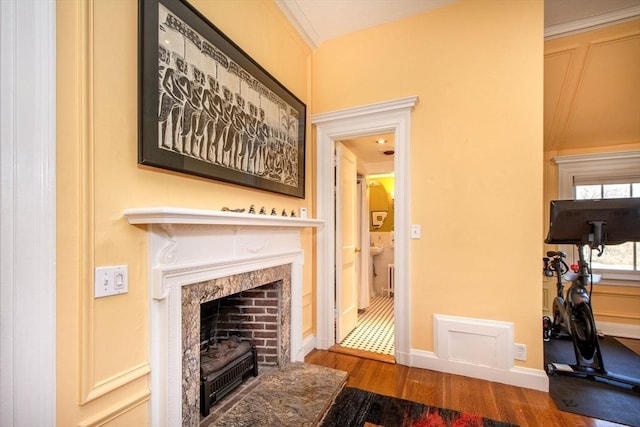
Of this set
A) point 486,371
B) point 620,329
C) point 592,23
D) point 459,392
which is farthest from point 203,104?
point 620,329

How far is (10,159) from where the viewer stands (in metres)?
0.95

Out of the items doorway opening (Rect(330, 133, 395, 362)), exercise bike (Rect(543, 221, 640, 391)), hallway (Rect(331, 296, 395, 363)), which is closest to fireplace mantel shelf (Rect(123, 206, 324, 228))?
doorway opening (Rect(330, 133, 395, 362))

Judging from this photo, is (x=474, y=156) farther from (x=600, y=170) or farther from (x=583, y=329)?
(x=600, y=170)

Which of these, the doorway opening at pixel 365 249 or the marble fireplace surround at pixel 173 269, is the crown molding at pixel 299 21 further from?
the marble fireplace surround at pixel 173 269

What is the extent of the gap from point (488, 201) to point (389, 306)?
287 cm

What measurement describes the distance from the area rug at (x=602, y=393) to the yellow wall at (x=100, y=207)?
2.76 metres

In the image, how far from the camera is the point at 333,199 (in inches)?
118

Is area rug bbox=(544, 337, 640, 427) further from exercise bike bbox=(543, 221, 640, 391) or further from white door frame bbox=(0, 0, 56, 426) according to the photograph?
white door frame bbox=(0, 0, 56, 426)

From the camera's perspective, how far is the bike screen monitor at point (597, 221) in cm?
212

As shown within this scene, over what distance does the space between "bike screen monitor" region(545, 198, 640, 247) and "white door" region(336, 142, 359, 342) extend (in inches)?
75.4

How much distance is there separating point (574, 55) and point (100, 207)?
4.29 metres

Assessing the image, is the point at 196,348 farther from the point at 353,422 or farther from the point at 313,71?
the point at 313,71

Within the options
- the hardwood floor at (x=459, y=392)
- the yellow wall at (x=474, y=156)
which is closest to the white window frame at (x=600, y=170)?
the yellow wall at (x=474, y=156)

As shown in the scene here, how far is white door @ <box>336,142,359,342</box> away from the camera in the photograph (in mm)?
3043
